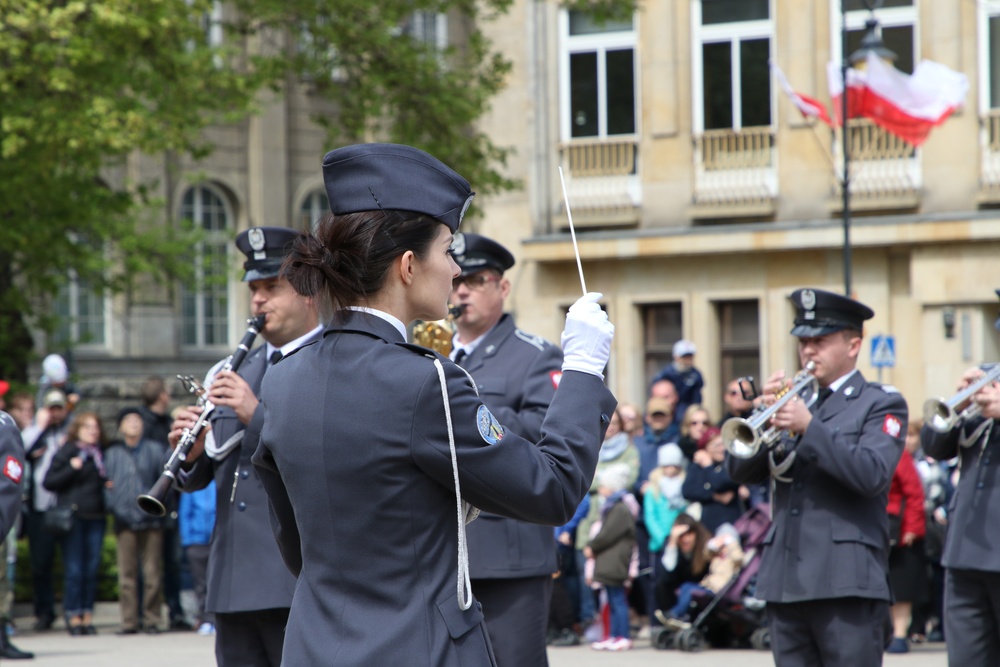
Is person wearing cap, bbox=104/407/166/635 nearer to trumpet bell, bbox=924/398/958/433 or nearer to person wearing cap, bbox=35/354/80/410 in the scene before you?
person wearing cap, bbox=35/354/80/410

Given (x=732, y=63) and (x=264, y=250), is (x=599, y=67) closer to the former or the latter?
Result: (x=732, y=63)

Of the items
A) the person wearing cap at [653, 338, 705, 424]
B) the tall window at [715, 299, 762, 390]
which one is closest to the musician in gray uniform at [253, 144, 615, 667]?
the person wearing cap at [653, 338, 705, 424]

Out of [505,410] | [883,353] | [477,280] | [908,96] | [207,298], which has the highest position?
[908,96]

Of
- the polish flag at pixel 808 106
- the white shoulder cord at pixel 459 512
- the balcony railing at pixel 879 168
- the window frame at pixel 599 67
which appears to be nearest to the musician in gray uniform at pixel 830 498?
the white shoulder cord at pixel 459 512

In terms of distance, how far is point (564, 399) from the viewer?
12.2ft

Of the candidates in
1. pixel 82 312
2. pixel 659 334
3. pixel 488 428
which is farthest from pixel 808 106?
pixel 488 428

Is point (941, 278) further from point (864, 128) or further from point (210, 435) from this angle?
point (210, 435)

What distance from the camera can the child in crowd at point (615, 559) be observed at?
13297 millimetres

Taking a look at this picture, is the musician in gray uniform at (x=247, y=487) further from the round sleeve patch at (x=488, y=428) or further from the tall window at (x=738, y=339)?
the tall window at (x=738, y=339)

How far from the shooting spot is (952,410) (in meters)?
7.43

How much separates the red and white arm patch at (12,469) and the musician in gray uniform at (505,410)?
186 centimetres

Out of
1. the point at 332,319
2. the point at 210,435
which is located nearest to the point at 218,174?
the point at 210,435

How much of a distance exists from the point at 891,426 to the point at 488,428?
3724mm

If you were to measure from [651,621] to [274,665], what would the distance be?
807 centimetres
